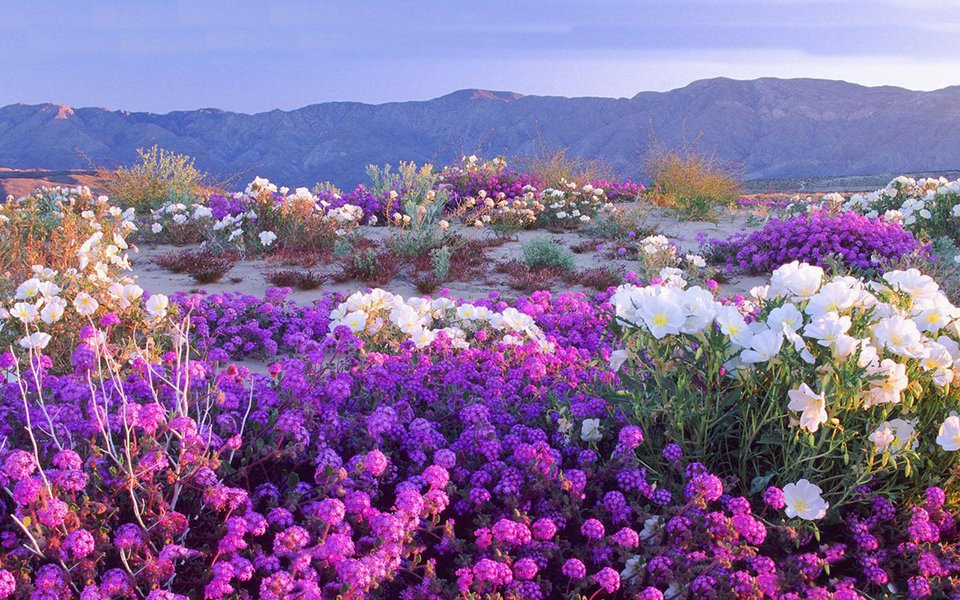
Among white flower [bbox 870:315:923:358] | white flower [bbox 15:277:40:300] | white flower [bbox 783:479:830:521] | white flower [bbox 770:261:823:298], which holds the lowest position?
white flower [bbox 783:479:830:521]

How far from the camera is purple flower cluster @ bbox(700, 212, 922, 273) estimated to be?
319 inches

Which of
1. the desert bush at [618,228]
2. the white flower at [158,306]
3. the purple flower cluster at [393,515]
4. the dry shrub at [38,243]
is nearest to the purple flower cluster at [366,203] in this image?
the desert bush at [618,228]

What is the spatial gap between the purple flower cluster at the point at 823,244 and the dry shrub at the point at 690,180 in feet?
16.4

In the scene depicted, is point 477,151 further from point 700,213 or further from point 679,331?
point 679,331

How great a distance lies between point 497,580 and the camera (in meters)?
2.34

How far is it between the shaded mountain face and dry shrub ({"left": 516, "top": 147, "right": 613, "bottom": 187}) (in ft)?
240

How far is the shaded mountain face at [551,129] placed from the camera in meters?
105

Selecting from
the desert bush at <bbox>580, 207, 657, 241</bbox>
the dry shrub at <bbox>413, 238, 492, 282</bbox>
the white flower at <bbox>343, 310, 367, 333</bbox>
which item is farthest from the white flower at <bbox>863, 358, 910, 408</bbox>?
the desert bush at <bbox>580, 207, 657, 241</bbox>

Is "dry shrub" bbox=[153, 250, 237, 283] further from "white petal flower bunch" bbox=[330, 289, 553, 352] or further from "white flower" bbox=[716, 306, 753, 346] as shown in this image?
"white flower" bbox=[716, 306, 753, 346]

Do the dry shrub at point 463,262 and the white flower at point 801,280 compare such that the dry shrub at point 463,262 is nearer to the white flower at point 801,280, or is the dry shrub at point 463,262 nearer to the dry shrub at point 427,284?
the dry shrub at point 427,284

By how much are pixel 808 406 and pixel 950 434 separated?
0.57m

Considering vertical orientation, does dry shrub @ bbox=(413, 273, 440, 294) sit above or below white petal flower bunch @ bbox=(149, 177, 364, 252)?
below

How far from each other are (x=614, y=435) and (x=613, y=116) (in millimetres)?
128654

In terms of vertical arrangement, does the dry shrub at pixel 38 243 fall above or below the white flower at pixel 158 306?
→ above
